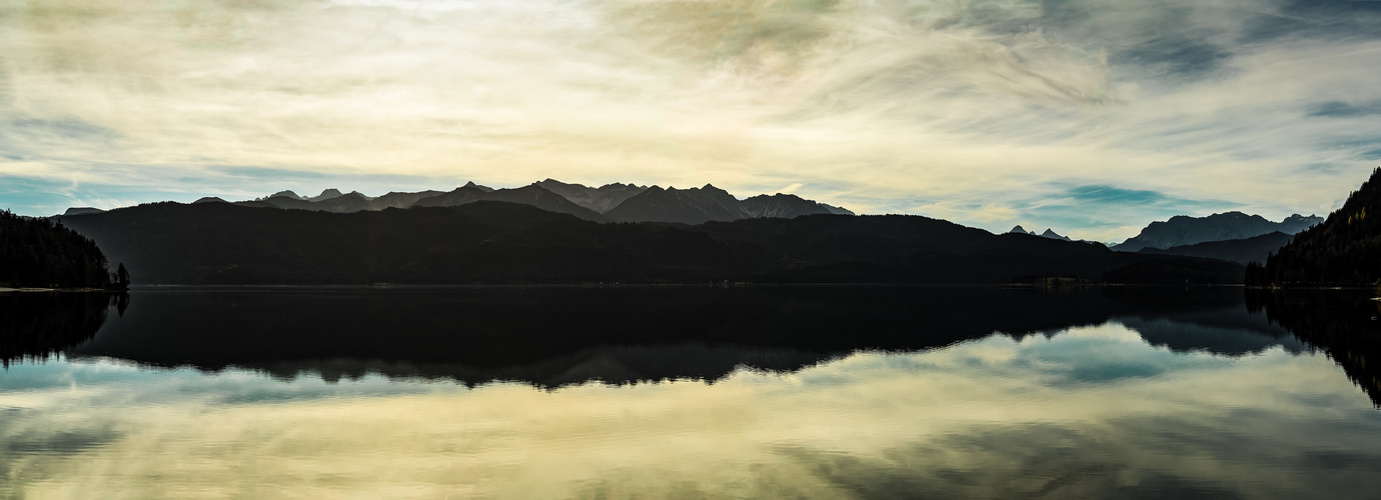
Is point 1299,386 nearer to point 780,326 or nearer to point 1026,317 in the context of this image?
point 780,326

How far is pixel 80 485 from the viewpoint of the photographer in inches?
870

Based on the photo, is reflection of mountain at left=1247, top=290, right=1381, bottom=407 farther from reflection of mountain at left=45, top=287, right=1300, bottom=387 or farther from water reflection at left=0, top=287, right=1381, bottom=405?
reflection of mountain at left=45, top=287, right=1300, bottom=387

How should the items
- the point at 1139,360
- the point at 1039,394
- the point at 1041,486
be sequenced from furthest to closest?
the point at 1139,360 < the point at 1039,394 < the point at 1041,486

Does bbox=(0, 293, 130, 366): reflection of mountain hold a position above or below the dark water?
above

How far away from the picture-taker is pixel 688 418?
3278cm

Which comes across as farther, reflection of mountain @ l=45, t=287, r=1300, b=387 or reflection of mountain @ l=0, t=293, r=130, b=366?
reflection of mountain @ l=0, t=293, r=130, b=366

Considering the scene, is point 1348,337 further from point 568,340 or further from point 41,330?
point 41,330

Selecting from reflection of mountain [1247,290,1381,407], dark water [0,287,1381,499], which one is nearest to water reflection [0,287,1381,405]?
reflection of mountain [1247,290,1381,407]

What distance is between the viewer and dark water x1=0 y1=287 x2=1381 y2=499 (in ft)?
73.6

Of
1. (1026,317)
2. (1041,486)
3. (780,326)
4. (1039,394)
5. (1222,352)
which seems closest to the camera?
(1041,486)

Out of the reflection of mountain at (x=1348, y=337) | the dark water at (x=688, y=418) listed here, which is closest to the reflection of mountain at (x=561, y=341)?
the dark water at (x=688, y=418)

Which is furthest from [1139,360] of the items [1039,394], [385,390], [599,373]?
[385,390]

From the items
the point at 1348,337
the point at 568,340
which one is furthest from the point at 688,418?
the point at 1348,337

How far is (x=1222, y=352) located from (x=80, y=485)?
70612 mm
